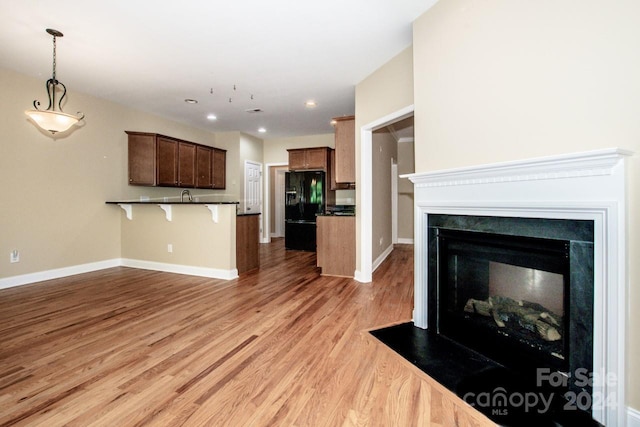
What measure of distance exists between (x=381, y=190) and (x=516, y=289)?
3215mm

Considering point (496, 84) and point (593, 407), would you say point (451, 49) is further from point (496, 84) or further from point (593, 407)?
point (593, 407)

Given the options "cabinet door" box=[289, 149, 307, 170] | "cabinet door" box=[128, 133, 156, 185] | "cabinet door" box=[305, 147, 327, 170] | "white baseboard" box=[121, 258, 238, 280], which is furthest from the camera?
"cabinet door" box=[289, 149, 307, 170]

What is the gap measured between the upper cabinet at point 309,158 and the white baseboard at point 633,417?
5.33 metres

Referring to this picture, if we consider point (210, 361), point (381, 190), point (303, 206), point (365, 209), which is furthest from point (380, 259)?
point (210, 361)

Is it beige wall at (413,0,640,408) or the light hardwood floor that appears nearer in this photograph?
beige wall at (413,0,640,408)

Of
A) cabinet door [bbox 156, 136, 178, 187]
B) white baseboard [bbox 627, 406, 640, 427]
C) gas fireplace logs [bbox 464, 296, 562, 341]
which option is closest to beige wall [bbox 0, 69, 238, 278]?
cabinet door [bbox 156, 136, 178, 187]

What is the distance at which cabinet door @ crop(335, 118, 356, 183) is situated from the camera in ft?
13.8

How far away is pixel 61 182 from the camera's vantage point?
4.05m

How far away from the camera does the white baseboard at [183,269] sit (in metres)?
4.06

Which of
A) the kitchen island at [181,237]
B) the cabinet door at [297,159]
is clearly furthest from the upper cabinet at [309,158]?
the kitchen island at [181,237]

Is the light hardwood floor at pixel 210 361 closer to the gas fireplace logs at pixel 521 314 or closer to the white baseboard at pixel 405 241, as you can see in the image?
the gas fireplace logs at pixel 521 314

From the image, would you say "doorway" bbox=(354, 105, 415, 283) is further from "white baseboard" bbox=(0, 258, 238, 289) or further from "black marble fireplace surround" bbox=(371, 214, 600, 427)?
"white baseboard" bbox=(0, 258, 238, 289)

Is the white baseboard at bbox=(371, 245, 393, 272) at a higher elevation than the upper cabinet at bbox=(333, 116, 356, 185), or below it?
below

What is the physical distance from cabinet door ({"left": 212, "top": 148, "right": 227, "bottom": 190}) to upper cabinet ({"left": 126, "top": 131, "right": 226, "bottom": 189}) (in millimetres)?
139
